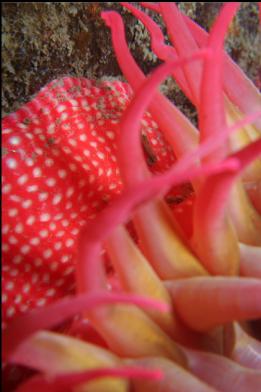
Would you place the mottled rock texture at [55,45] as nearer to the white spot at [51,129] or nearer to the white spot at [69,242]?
the white spot at [51,129]

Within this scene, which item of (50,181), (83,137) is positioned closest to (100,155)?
(83,137)

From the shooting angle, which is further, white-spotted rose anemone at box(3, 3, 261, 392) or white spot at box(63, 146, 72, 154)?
white spot at box(63, 146, 72, 154)

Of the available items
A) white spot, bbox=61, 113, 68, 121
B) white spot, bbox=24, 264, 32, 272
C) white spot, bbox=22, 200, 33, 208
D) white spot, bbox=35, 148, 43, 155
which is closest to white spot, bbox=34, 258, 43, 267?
white spot, bbox=24, 264, 32, 272

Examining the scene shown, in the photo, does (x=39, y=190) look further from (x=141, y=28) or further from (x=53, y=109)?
(x=141, y=28)

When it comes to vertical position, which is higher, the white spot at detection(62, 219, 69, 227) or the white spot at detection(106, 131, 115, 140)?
the white spot at detection(106, 131, 115, 140)

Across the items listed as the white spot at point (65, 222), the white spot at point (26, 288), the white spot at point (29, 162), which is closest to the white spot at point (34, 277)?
the white spot at point (26, 288)

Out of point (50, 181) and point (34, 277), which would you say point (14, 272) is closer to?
point (34, 277)

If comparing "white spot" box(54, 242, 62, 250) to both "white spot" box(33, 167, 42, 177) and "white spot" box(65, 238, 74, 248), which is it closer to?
"white spot" box(65, 238, 74, 248)

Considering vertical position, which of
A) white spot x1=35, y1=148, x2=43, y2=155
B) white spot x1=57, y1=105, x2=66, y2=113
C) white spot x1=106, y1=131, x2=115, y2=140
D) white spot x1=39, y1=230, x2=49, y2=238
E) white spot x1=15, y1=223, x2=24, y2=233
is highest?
white spot x1=57, y1=105, x2=66, y2=113

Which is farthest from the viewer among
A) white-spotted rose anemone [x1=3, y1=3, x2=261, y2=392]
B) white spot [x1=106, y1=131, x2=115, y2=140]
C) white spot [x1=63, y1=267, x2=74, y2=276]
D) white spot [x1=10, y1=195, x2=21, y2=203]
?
white spot [x1=106, y1=131, x2=115, y2=140]
